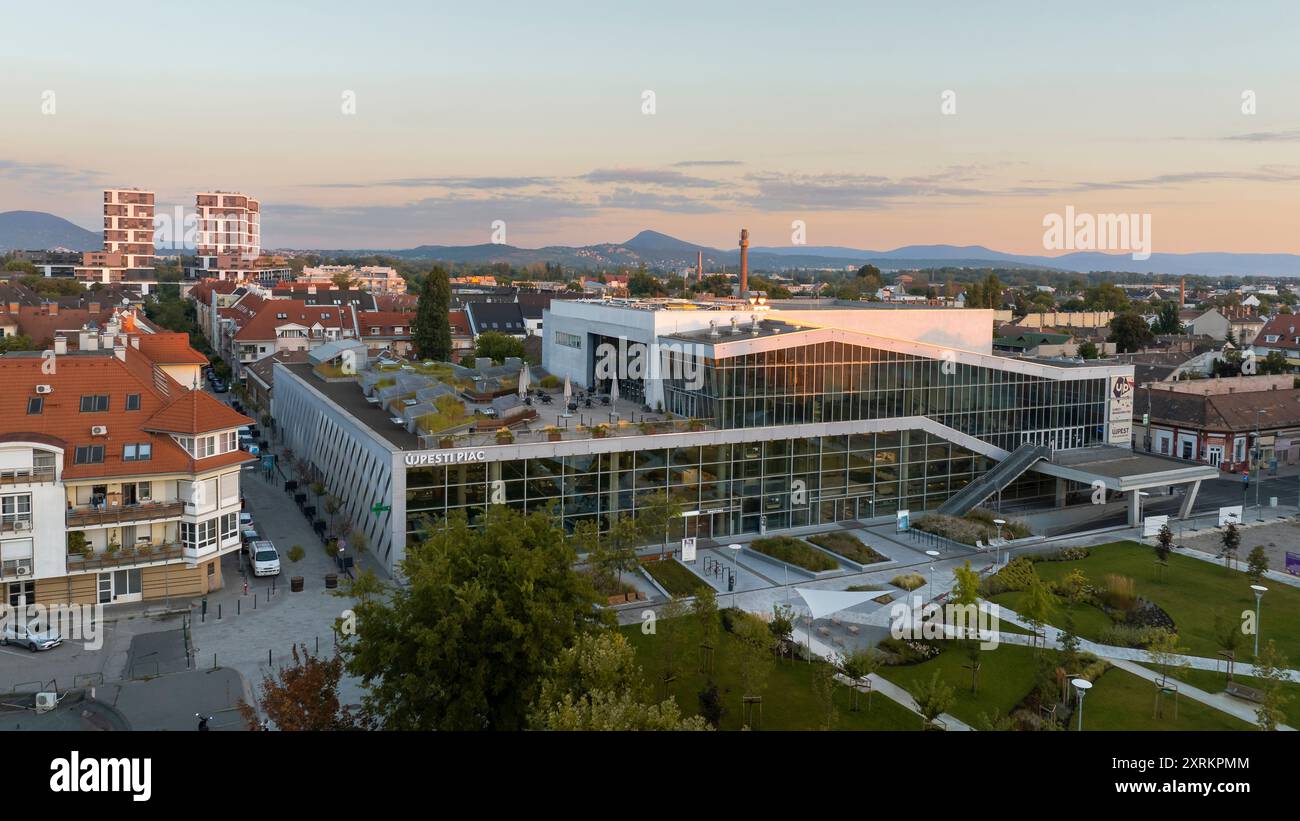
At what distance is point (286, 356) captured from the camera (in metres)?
79.1

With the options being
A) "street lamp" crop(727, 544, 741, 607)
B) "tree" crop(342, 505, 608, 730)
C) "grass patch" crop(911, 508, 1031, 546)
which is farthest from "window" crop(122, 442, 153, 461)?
"grass patch" crop(911, 508, 1031, 546)

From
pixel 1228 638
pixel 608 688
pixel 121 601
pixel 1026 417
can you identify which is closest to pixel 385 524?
pixel 121 601

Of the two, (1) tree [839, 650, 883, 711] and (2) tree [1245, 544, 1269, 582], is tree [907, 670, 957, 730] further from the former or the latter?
(2) tree [1245, 544, 1269, 582]

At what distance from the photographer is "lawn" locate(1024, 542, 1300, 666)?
3097cm

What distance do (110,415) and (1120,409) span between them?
49099mm

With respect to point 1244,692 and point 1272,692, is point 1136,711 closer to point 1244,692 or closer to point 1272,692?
point 1272,692

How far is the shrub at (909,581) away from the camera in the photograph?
3584 centimetres

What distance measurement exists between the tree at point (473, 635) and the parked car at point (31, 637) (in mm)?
13248

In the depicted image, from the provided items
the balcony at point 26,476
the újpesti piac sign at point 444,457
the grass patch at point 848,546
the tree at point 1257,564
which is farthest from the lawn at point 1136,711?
the balcony at point 26,476

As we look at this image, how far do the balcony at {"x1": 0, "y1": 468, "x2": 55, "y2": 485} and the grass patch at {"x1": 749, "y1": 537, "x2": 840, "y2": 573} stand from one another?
2614cm

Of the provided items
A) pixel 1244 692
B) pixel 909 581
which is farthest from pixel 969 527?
pixel 1244 692

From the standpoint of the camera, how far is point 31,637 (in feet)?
95.8
